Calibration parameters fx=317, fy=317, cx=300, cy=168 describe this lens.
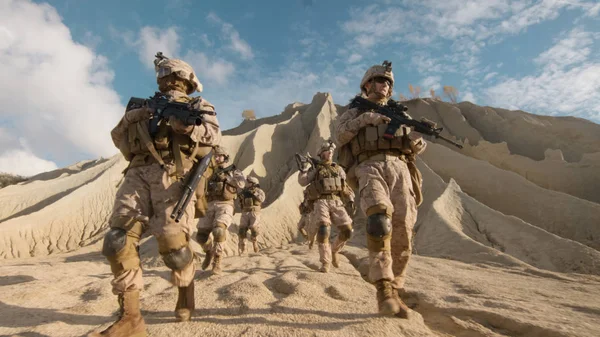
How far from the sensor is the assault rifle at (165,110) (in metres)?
2.45

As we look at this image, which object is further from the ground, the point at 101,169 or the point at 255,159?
the point at 255,159

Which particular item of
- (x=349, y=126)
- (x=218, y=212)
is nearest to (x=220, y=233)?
(x=218, y=212)

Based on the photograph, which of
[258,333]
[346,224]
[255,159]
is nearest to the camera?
[258,333]

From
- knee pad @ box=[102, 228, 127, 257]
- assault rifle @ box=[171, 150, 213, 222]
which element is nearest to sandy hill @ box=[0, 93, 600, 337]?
knee pad @ box=[102, 228, 127, 257]

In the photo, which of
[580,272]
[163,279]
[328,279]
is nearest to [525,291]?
[328,279]

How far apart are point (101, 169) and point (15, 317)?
15.2m

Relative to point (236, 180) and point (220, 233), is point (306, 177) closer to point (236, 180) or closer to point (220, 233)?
Answer: point (236, 180)

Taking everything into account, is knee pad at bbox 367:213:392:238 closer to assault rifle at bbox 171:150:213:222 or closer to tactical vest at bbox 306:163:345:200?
assault rifle at bbox 171:150:213:222

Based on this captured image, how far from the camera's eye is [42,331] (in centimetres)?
216

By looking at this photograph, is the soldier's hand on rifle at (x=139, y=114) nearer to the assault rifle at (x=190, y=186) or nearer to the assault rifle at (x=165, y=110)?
the assault rifle at (x=165, y=110)

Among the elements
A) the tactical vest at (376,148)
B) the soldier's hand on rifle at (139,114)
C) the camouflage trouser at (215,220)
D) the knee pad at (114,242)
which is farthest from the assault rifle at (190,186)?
the camouflage trouser at (215,220)

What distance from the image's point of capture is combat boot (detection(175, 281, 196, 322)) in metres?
2.29

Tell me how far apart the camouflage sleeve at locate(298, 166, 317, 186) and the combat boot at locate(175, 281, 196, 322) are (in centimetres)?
337

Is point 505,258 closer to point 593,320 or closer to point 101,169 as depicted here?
point 593,320
